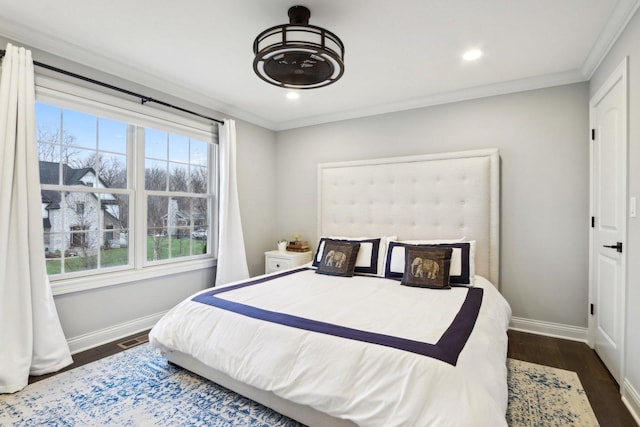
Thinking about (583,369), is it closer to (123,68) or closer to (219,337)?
(219,337)

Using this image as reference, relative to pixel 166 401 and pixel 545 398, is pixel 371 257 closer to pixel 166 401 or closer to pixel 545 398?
pixel 545 398

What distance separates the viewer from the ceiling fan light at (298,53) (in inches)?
77.3

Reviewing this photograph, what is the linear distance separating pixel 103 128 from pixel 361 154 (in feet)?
9.16

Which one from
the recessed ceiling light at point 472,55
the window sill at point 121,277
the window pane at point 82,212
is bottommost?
the window sill at point 121,277

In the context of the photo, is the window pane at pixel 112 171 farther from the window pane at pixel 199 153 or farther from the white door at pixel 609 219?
the white door at pixel 609 219

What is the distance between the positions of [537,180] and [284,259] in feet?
9.56

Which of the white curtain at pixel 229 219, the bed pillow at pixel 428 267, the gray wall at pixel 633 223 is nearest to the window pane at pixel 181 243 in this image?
the white curtain at pixel 229 219

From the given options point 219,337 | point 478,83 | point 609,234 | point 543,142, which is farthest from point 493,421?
point 478,83

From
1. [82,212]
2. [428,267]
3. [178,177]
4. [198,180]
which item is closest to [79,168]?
[82,212]

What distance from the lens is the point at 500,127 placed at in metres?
3.30

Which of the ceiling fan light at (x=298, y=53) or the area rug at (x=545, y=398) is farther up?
the ceiling fan light at (x=298, y=53)

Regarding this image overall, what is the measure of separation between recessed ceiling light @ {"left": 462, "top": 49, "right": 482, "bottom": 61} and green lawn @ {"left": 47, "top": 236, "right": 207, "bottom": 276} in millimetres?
3350

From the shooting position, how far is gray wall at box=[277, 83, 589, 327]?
2980 mm

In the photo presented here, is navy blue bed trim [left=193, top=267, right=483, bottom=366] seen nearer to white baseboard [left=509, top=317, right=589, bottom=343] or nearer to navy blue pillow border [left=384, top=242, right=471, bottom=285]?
navy blue pillow border [left=384, top=242, right=471, bottom=285]
